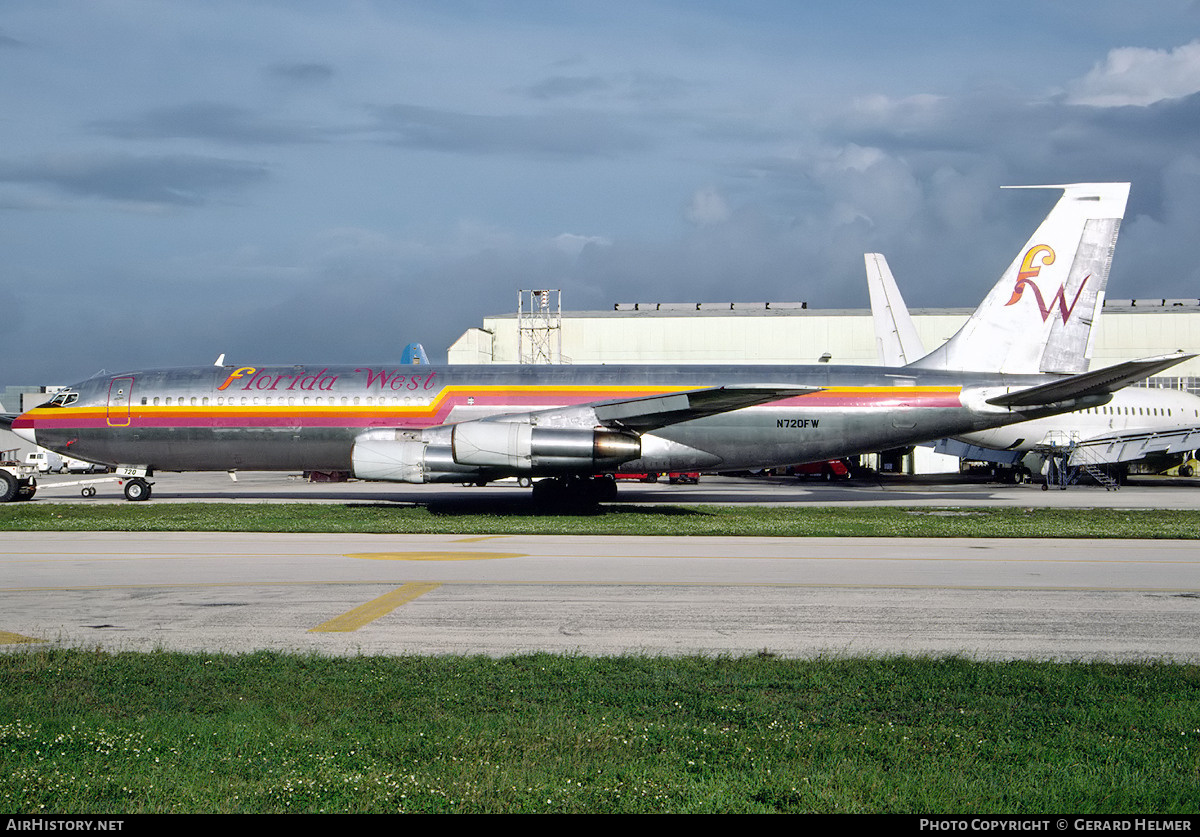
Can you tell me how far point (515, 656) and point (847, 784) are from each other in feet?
14.6

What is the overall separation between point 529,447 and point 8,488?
19191mm

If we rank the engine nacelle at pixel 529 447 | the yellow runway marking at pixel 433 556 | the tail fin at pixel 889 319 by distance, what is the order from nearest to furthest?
the yellow runway marking at pixel 433 556, the engine nacelle at pixel 529 447, the tail fin at pixel 889 319

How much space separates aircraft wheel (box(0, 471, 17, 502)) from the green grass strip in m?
4.29

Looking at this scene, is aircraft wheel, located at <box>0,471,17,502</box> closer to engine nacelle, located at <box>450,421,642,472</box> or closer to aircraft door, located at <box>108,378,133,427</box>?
aircraft door, located at <box>108,378,133,427</box>

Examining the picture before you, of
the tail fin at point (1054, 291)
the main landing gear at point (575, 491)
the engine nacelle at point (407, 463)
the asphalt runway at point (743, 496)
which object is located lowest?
the asphalt runway at point (743, 496)

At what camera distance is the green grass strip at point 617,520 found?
2269 centimetres

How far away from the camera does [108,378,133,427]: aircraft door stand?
102 ft

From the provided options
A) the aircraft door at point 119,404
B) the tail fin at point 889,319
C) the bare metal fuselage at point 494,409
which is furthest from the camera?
the tail fin at point 889,319

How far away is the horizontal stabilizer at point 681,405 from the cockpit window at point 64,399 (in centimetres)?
1717

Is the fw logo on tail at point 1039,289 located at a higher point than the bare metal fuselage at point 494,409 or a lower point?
higher

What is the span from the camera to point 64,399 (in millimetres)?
32281

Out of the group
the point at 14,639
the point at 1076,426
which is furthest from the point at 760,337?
the point at 14,639

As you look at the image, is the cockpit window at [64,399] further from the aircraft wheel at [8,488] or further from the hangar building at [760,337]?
the hangar building at [760,337]

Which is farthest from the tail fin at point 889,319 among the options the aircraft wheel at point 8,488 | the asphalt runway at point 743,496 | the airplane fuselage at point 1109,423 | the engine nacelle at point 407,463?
the aircraft wheel at point 8,488
